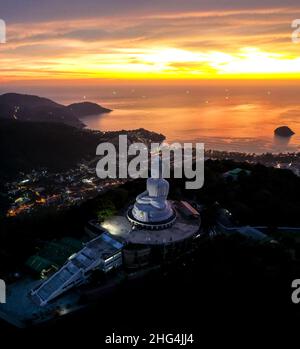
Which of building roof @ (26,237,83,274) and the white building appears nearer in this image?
the white building

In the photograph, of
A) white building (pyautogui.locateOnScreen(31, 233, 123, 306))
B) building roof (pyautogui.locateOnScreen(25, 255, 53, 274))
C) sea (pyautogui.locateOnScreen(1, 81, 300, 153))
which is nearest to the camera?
white building (pyautogui.locateOnScreen(31, 233, 123, 306))

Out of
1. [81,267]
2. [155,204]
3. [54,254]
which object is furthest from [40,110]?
[81,267]

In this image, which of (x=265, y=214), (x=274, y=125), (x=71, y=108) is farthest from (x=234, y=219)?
(x=71, y=108)

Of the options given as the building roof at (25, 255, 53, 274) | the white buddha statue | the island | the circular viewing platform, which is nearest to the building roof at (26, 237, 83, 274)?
the building roof at (25, 255, 53, 274)

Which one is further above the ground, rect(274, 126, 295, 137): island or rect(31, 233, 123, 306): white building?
rect(274, 126, 295, 137): island

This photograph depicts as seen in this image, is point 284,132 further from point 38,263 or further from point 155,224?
point 38,263

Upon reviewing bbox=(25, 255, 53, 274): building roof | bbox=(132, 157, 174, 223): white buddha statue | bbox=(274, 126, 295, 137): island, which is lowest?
bbox=(25, 255, 53, 274): building roof

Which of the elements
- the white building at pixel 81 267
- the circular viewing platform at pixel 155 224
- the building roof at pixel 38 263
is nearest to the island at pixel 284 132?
the circular viewing platform at pixel 155 224

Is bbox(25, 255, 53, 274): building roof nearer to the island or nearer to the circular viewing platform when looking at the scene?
the circular viewing platform

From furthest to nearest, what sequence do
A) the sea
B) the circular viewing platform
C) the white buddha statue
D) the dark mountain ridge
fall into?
1. the dark mountain ridge
2. the sea
3. the white buddha statue
4. the circular viewing platform
